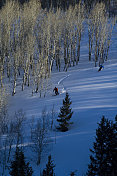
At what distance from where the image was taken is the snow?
12.5m

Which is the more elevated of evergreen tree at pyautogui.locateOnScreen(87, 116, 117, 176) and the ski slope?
evergreen tree at pyautogui.locateOnScreen(87, 116, 117, 176)

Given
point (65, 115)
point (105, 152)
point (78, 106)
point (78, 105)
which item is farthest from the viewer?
point (78, 105)

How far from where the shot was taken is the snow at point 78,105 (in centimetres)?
A: 1250

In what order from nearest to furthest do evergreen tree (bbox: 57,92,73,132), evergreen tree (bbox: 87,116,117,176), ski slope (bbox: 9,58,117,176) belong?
evergreen tree (bbox: 87,116,117,176) → ski slope (bbox: 9,58,117,176) → evergreen tree (bbox: 57,92,73,132)

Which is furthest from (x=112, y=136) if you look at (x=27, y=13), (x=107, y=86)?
(x=27, y=13)

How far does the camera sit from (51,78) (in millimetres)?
28016

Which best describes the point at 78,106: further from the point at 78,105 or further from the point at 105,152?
the point at 105,152

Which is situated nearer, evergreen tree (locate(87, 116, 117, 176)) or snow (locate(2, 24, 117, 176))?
evergreen tree (locate(87, 116, 117, 176))

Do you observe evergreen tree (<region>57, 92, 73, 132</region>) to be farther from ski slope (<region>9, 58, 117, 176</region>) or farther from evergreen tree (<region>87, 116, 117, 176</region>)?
evergreen tree (<region>87, 116, 117, 176</region>)

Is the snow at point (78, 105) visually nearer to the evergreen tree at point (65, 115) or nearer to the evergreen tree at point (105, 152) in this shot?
the evergreen tree at point (65, 115)

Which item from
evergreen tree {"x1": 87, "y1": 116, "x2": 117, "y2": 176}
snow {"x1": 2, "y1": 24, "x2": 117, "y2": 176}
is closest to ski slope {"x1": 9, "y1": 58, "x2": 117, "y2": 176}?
snow {"x1": 2, "y1": 24, "x2": 117, "y2": 176}

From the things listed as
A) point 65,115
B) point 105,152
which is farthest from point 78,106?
point 105,152

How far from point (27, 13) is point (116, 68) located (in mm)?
19458

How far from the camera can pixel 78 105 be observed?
18.3m
